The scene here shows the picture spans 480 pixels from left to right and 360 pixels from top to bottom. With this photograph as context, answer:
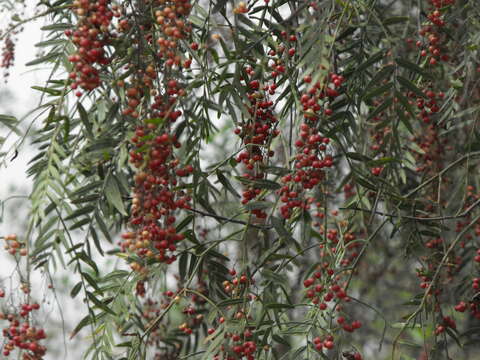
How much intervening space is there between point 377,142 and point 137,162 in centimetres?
158

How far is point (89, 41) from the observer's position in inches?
55.2

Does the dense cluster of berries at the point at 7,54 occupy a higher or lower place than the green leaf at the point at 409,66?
higher

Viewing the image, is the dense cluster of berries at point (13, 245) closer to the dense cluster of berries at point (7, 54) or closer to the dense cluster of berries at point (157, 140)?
the dense cluster of berries at point (157, 140)

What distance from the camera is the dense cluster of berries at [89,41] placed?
139 cm

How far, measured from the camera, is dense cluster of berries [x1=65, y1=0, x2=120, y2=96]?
1.39 m

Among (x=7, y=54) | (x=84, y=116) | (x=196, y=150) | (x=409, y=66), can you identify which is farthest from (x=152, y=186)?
(x=7, y=54)

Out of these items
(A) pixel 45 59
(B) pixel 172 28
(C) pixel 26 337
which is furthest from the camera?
(A) pixel 45 59

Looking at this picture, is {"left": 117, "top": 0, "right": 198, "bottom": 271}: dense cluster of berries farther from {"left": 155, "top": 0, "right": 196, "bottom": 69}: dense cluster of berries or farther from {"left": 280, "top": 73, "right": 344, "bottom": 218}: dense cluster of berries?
{"left": 280, "top": 73, "right": 344, "bottom": 218}: dense cluster of berries

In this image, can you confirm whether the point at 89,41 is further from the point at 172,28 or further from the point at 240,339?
the point at 240,339

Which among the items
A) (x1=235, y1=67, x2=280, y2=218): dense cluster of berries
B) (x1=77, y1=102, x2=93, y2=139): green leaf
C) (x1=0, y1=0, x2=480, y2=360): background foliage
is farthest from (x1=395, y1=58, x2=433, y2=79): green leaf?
(x1=77, y1=102, x2=93, y2=139): green leaf

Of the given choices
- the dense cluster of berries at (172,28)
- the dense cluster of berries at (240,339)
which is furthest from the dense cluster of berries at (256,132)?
the dense cluster of berries at (172,28)

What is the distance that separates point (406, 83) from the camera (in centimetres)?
170

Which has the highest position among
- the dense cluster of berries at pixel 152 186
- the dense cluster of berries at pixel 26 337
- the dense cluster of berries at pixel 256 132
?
the dense cluster of berries at pixel 256 132

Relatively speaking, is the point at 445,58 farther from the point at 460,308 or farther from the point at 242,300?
the point at 242,300
